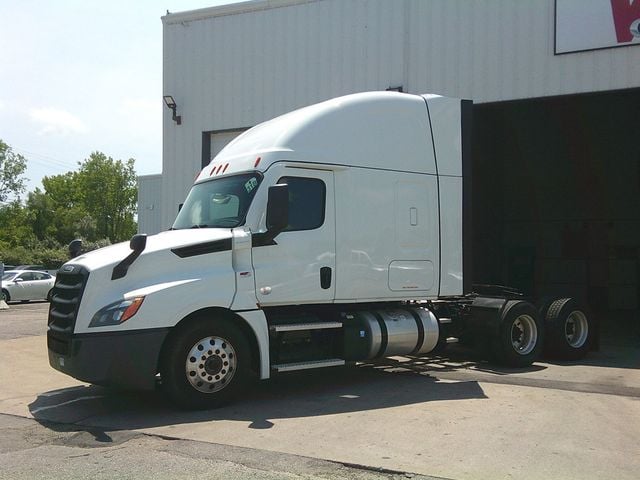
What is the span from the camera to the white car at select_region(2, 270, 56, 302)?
2675 centimetres

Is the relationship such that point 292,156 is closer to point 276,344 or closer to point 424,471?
point 276,344

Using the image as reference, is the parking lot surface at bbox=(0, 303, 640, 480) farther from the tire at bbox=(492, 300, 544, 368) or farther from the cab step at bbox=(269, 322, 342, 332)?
the cab step at bbox=(269, 322, 342, 332)

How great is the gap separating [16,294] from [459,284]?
2315cm

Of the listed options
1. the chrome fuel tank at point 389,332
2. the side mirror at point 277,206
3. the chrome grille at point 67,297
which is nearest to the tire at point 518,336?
the chrome fuel tank at point 389,332

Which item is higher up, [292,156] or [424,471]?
[292,156]

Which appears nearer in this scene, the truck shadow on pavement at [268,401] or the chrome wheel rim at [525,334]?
the truck shadow on pavement at [268,401]

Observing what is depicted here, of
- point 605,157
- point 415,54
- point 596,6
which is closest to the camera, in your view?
point 596,6

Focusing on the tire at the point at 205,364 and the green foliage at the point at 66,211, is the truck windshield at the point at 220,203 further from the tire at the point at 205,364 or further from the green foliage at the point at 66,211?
the green foliage at the point at 66,211

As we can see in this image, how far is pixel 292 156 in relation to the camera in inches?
309

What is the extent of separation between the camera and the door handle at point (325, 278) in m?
7.96

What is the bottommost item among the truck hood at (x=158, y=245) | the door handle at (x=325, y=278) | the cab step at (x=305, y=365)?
the cab step at (x=305, y=365)

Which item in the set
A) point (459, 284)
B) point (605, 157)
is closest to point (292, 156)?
point (459, 284)

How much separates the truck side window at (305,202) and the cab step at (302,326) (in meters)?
1.15

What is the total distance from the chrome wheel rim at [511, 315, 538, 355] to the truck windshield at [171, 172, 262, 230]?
487 cm
